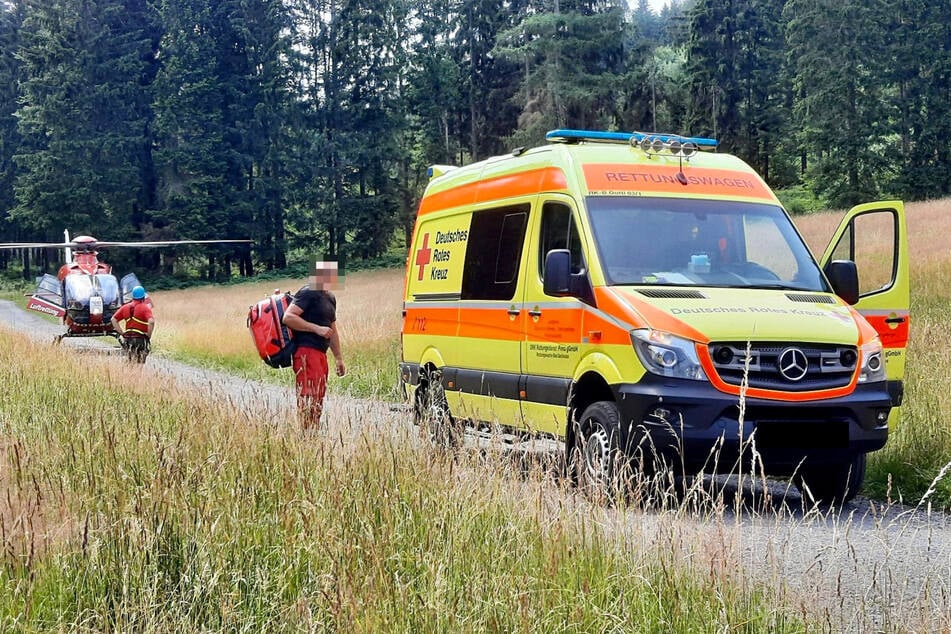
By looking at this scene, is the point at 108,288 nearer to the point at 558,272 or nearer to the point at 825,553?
the point at 558,272

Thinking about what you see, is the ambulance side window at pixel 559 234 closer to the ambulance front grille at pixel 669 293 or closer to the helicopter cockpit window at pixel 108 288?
the ambulance front grille at pixel 669 293

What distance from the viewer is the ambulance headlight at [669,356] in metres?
6.68

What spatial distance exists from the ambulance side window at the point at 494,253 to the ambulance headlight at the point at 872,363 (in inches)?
Result: 108

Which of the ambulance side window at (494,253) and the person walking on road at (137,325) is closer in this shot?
the ambulance side window at (494,253)

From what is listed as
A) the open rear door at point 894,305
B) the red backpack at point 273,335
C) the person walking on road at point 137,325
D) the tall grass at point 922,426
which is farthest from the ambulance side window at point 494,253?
the person walking on road at point 137,325

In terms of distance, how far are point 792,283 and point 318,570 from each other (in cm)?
491

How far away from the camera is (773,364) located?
6734 mm

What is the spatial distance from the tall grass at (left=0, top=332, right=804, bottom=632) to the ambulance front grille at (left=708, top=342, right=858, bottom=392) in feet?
6.20

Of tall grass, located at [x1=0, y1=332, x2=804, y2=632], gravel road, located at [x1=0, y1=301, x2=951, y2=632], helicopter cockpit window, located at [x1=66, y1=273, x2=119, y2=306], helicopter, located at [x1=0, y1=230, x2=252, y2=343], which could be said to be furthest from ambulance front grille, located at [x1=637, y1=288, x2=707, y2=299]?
helicopter cockpit window, located at [x1=66, y1=273, x2=119, y2=306]

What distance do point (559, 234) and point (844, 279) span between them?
6.98ft

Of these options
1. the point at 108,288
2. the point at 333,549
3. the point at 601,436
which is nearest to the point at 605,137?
the point at 601,436

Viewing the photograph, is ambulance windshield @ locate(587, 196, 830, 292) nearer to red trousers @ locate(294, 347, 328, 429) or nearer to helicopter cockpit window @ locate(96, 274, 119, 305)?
red trousers @ locate(294, 347, 328, 429)

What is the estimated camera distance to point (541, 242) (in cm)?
838

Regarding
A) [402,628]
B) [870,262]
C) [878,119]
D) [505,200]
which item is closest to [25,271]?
[878,119]
